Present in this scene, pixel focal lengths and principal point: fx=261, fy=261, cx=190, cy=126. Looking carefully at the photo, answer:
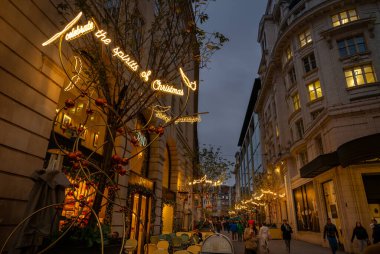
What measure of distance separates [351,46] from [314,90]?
498cm

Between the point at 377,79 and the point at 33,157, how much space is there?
25397mm

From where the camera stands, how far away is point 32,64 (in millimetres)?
8016

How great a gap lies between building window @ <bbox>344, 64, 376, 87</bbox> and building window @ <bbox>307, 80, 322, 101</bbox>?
2.93 m

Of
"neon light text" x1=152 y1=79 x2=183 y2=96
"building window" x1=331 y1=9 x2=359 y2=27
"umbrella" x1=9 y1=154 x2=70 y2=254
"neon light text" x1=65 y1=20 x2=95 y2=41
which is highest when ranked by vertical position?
"building window" x1=331 y1=9 x2=359 y2=27

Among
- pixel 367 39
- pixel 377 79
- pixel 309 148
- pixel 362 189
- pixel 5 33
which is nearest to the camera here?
pixel 5 33

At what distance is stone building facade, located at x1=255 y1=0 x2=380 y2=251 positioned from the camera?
18281 millimetres

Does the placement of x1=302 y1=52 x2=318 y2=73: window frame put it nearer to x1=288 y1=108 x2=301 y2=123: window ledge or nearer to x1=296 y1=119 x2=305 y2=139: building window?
x1=288 y1=108 x2=301 y2=123: window ledge

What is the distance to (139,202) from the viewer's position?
50.5 ft

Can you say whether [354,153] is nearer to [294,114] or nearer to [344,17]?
[294,114]

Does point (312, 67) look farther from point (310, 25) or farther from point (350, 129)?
point (350, 129)

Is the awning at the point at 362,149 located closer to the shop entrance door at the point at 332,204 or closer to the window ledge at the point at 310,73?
the shop entrance door at the point at 332,204

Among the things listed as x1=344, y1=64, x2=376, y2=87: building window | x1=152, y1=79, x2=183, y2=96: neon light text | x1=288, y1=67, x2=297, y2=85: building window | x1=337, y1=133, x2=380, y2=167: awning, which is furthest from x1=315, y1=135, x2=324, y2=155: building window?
x1=152, y1=79, x2=183, y2=96: neon light text

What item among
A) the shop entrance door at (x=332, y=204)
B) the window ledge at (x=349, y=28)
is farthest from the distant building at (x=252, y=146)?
the window ledge at (x=349, y=28)

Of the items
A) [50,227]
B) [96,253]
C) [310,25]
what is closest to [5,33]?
[50,227]
